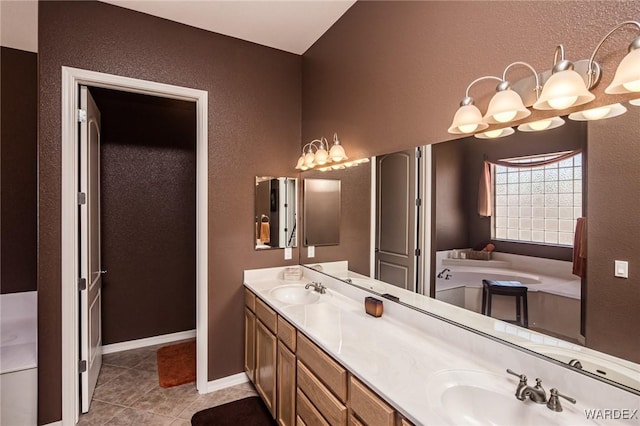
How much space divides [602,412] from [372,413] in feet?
2.35

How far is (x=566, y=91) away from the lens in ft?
3.32

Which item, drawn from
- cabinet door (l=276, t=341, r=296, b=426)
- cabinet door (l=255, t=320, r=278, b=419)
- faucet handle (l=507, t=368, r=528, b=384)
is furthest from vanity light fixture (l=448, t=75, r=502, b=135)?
cabinet door (l=255, t=320, r=278, b=419)

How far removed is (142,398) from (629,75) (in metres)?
3.38

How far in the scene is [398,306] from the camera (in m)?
1.80

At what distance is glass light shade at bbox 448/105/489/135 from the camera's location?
1317 mm

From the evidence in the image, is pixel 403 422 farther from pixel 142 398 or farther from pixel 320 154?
pixel 142 398

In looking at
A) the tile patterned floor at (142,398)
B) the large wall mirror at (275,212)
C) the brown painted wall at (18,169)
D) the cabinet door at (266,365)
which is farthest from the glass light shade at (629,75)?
the brown painted wall at (18,169)

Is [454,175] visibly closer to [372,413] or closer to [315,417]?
[372,413]

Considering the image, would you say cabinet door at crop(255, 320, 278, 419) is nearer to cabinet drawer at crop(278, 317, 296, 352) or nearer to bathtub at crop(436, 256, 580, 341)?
cabinet drawer at crop(278, 317, 296, 352)

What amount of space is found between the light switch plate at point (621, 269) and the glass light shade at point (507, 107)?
23.5 inches

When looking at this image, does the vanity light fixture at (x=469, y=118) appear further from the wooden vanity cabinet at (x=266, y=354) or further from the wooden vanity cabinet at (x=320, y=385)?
the wooden vanity cabinet at (x=266, y=354)

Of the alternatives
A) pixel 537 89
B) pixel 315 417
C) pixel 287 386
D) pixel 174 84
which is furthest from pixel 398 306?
pixel 174 84

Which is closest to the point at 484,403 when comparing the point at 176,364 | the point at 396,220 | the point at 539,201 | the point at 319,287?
the point at 539,201

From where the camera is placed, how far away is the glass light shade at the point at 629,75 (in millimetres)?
875
